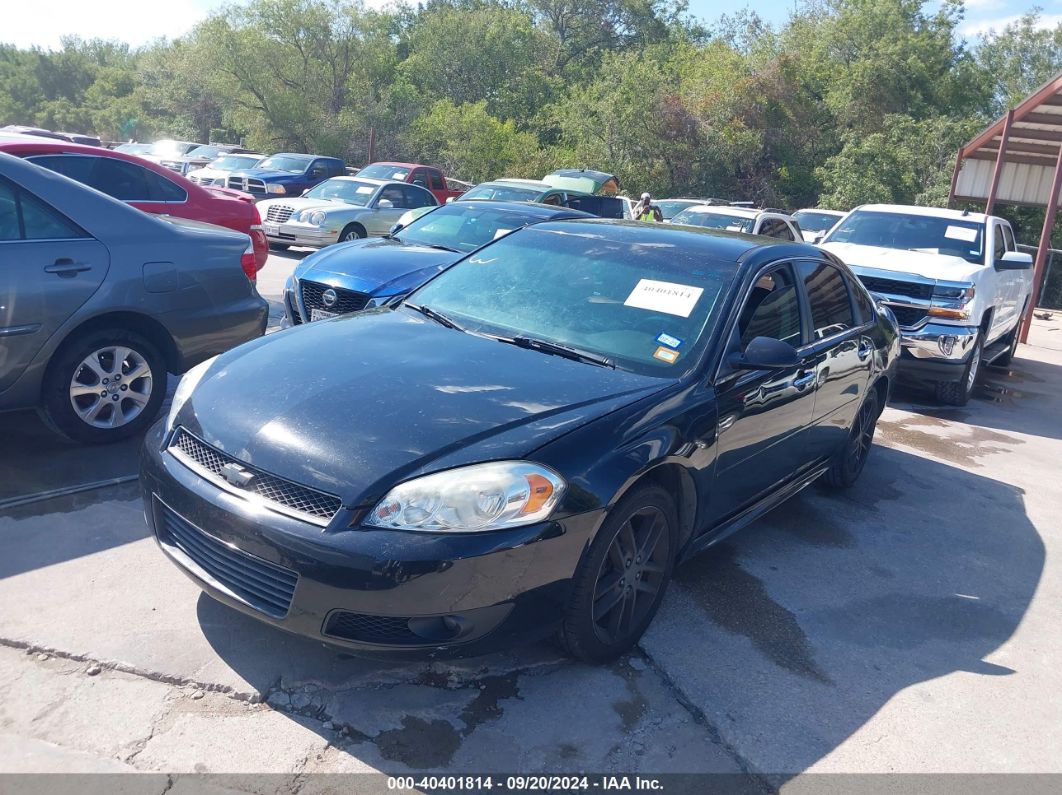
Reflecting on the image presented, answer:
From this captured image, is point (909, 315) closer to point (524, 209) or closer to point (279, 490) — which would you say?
point (524, 209)

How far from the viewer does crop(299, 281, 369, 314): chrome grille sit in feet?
24.7

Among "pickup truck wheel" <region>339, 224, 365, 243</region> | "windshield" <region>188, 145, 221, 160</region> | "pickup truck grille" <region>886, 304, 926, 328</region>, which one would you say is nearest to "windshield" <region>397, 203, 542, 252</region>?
"pickup truck grille" <region>886, 304, 926, 328</region>

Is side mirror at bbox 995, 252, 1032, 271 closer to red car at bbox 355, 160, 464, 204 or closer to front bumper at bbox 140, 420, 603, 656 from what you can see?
front bumper at bbox 140, 420, 603, 656

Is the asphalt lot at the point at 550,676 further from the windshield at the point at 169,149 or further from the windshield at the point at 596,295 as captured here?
the windshield at the point at 169,149

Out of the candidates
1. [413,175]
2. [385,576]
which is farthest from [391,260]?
[413,175]

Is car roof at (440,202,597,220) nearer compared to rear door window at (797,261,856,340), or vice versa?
rear door window at (797,261,856,340)

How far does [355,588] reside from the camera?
2.83 m

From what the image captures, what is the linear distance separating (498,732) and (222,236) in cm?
401

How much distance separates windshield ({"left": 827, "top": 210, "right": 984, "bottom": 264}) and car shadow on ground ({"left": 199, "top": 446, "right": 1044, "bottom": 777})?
15.9 ft

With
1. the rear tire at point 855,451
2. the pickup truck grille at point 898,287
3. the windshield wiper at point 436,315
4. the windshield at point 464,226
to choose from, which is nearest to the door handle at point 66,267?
the windshield wiper at point 436,315

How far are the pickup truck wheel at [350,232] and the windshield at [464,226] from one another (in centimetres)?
540

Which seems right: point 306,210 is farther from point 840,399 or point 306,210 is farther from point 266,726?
point 266,726

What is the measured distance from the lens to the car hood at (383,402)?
9.93 feet

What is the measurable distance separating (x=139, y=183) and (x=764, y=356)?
6.04 m
